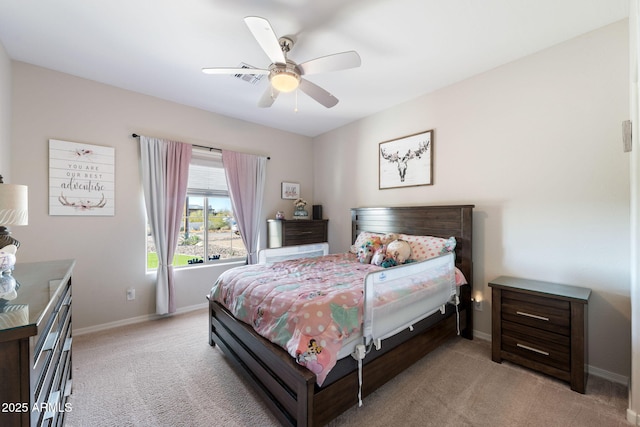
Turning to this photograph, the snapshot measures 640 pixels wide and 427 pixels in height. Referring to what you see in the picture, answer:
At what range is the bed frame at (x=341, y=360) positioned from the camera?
1.45 m

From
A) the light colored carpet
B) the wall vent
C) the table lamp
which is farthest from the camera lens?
the wall vent

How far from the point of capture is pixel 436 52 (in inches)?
92.3

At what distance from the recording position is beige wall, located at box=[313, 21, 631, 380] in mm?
1992

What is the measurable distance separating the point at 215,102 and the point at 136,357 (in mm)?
3014

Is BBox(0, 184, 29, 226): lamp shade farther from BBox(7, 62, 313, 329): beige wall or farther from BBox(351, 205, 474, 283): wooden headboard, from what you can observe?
BBox(351, 205, 474, 283): wooden headboard

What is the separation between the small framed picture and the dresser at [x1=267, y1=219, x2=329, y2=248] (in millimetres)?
589

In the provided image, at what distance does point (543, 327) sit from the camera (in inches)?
79.4

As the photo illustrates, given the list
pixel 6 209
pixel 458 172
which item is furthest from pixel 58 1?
pixel 458 172

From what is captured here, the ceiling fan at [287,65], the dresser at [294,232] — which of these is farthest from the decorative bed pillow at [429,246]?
the ceiling fan at [287,65]

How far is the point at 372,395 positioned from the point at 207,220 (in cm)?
311

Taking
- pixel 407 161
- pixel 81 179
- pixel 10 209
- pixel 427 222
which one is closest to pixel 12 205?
pixel 10 209

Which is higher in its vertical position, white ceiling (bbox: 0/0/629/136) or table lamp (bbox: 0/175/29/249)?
white ceiling (bbox: 0/0/629/136)

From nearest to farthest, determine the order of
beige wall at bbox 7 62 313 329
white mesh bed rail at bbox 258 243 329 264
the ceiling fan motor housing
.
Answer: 1. the ceiling fan motor housing
2. beige wall at bbox 7 62 313 329
3. white mesh bed rail at bbox 258 243 329 264

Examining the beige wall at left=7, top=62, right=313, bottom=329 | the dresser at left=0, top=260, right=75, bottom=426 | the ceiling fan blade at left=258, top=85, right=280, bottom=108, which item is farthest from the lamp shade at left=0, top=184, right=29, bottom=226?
the ceiling fan blade at left=258, top=85, right=280, bottom=108
